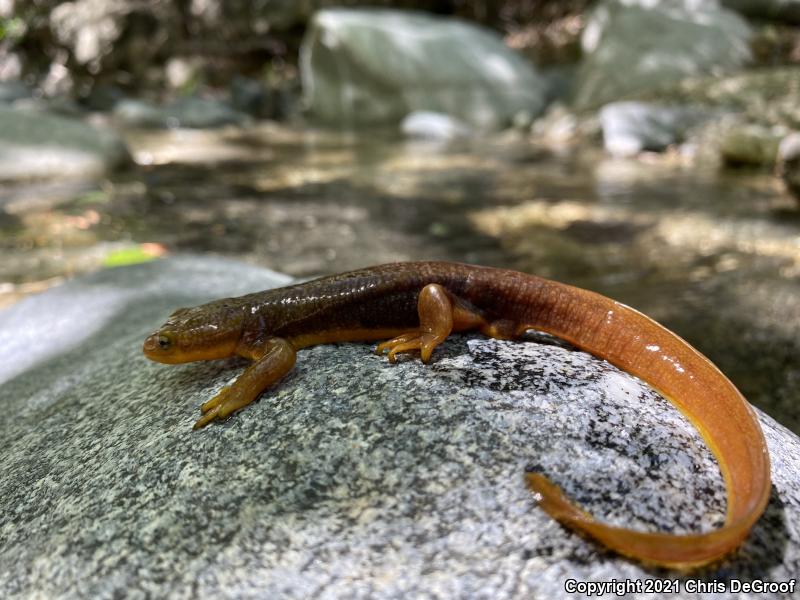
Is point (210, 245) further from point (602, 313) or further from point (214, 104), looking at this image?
point (214, 104)

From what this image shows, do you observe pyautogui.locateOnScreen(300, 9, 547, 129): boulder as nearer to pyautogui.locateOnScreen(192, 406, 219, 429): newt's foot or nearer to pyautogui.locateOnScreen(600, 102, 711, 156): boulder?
pyautogui.locateOnScreen(600, 102, 711, 156): boulder

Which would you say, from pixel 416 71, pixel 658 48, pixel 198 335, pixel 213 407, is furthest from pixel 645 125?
pixel 213 407

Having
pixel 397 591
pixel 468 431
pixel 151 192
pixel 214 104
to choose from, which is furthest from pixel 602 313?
pixel 214 104

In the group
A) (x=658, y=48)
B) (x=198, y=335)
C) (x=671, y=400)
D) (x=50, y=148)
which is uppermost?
(x=198, y=335)

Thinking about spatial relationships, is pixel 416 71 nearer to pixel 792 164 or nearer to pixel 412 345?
pixel 792 164

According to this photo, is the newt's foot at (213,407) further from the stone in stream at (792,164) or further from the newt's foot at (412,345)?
the stone in stream at (792,164)

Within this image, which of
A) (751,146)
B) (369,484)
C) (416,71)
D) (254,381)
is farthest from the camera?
(416,71)
